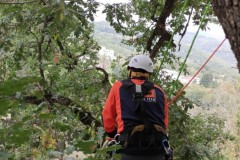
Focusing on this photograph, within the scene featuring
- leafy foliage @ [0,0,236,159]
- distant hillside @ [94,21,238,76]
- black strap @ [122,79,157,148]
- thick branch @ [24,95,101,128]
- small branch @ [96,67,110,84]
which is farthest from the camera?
distant hillside @ [94,21,238,76]

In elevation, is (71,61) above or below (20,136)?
below

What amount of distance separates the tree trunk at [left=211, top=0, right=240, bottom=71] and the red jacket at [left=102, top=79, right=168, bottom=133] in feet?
5.38

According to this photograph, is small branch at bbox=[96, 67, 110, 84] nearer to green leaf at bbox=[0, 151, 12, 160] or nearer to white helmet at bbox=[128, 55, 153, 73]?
white helmet at bbox=[128, 55, 153, 73]

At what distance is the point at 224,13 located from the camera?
126cm

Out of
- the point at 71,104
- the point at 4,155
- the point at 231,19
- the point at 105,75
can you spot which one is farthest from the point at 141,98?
the point at 105,75

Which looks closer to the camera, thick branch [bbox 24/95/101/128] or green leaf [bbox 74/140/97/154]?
green leaf [bbox 74/140/97/154]

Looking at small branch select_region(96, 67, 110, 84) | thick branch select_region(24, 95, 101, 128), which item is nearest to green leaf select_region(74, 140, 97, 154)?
thick branch select_region(24, 95, 101, 128)

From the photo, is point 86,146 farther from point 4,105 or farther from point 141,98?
point 141,98

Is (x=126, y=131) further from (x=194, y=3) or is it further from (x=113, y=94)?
(x=194, y=3)

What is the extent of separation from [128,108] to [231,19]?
5.66 feet

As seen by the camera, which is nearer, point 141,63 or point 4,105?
point 4,105

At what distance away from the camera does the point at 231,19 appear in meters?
1.24

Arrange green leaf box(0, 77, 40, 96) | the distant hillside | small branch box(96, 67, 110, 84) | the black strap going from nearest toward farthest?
green leaf box(0, 77, 40, 96) < the black strap < small branch box(96, 67, 110, 84) < the distant hillside

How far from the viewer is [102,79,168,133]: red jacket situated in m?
2.87
